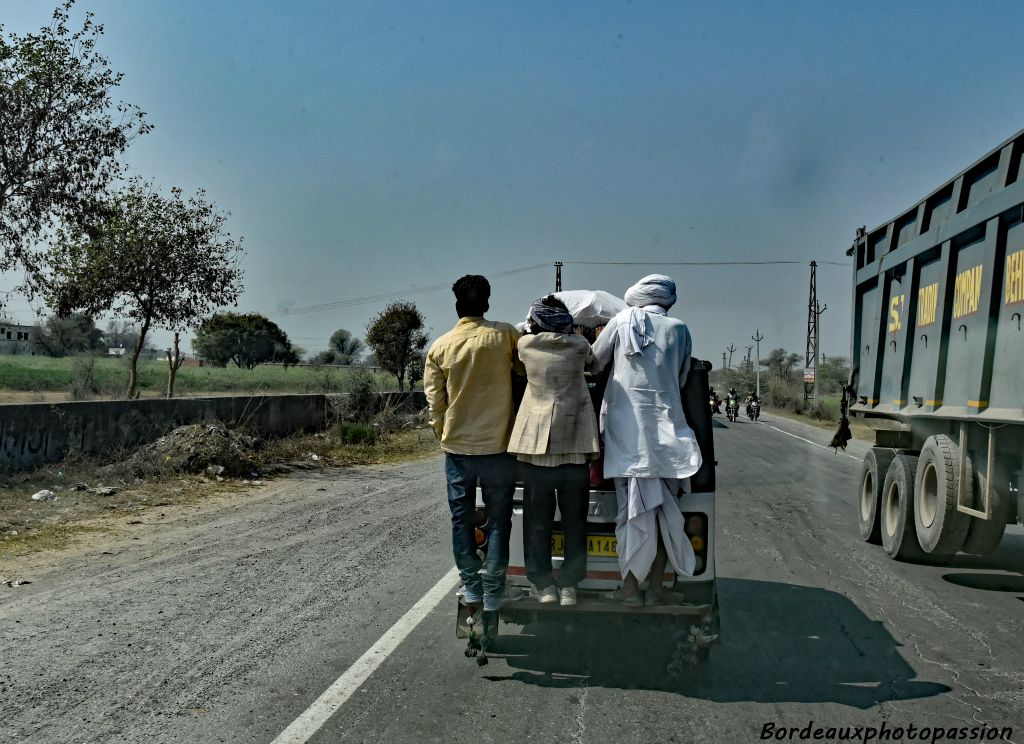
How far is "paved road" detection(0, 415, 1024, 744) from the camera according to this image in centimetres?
414

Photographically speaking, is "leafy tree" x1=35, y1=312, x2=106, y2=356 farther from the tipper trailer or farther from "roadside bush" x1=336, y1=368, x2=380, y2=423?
the tipper trailer

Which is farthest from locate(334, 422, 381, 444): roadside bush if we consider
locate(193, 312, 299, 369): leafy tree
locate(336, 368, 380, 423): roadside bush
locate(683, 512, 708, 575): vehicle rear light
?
locate(193, 312, 299, 369): leafy tree

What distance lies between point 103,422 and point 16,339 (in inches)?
3236

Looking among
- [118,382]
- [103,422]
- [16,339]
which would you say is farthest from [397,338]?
[16,339]

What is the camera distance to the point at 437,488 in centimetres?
1334

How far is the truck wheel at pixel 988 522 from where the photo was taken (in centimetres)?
675

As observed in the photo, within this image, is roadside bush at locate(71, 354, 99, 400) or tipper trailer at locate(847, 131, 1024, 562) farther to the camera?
roadside bush at locate(71, 354, 99, 400)

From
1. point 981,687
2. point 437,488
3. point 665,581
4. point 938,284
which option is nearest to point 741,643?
point 665,581

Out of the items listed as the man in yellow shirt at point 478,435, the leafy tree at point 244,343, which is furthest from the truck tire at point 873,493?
the leafy tree at point 244,343

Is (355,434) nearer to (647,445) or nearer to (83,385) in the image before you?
(83,385)

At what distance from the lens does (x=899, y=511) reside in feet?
27.9

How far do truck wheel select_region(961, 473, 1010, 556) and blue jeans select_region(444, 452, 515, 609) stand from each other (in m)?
4.22

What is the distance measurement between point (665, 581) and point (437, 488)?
28.7 feet

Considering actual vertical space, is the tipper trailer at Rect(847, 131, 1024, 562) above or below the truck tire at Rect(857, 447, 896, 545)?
above
